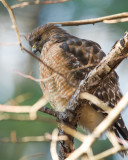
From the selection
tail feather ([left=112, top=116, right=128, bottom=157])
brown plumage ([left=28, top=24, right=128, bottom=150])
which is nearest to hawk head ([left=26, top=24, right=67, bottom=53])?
brown plumage ([left=28, top=24, right=128, bottom=150])

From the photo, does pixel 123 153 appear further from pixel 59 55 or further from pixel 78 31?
pixel 78 31

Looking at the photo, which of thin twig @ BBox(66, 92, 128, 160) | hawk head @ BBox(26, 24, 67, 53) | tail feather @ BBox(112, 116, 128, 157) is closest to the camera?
thin twig @ BBox(66, 92, 128, 160)

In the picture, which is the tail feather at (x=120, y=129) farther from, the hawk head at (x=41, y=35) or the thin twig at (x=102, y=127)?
the thin twig at (x=102, y=127)

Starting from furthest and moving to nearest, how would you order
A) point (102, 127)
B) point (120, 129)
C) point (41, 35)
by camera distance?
point (41, 35) → point (120, 129) → point (102, 127)

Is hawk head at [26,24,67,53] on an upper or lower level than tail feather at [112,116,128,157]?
upper

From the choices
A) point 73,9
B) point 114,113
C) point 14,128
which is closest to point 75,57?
point 114,113

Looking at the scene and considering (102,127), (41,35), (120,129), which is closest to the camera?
(102,127)

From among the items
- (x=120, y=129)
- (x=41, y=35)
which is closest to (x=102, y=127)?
(x=120, y=129)

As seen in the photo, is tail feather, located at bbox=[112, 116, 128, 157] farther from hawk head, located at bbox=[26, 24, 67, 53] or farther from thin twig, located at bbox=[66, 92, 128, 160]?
thin twig, located at bbox=[66, 92, 128, 160]

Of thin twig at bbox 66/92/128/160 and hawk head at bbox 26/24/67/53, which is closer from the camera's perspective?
thin twig at bbox 66/92/128/160

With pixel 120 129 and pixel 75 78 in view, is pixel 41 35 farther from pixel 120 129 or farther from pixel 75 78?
pixel 120 129

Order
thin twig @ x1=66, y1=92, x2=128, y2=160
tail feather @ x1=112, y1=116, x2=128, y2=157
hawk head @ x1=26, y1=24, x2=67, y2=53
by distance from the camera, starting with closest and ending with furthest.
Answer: thin twig @ x1=66, y1=92, x2=128, y2=160 → tail feather @ x1=112, y1=116, x2=128, y2=157 → hawk head @ x1=26, y1=24, x2=67, y2=53

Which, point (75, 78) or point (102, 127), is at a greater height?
point (102, 127)

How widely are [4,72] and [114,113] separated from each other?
268 inches
